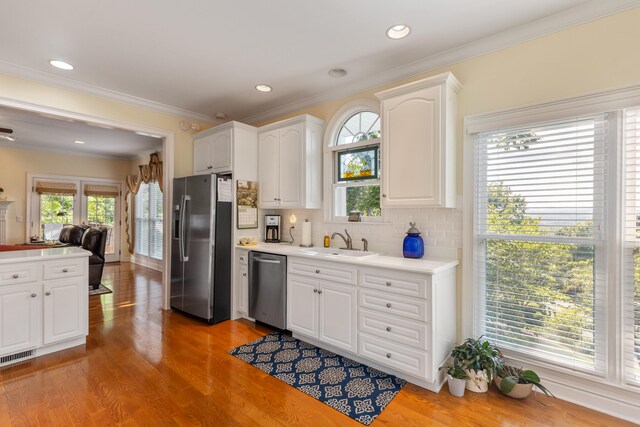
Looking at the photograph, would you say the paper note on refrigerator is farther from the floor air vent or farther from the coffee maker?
the floor air vent

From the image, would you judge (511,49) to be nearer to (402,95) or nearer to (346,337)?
(402,95)

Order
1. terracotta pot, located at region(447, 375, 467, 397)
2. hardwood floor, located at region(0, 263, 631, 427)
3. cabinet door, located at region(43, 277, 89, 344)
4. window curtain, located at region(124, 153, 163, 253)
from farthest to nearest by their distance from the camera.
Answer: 1. window curtain, located at region(124, 153, 163, 253)
2. cabinet door, located at region(43, 277, 89, 344)
3. terracotta pot, located at region(447, 375, 467, 397)
4. hardwood floor, located at region(0, 263, 631, 427)

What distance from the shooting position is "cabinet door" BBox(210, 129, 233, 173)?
3.80 m

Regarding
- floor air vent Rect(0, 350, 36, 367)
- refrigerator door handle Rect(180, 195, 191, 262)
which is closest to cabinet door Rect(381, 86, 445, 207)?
refrigerator door handle Rect(180, 195, 191, 262)

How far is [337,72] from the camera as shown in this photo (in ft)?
10.1

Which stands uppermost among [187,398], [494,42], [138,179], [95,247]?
[494,42]

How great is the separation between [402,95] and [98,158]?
7.63 m

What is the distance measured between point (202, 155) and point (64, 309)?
2315mm

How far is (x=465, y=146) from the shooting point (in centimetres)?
259

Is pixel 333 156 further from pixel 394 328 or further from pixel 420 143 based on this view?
pixel 394 328

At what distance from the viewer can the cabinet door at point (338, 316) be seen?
2.62 meters

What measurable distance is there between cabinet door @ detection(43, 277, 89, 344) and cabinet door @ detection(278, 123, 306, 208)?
2229 millimetres

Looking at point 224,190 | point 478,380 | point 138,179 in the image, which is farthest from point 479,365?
point 138,179

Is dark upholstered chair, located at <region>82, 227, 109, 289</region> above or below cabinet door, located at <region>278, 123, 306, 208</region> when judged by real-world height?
below
